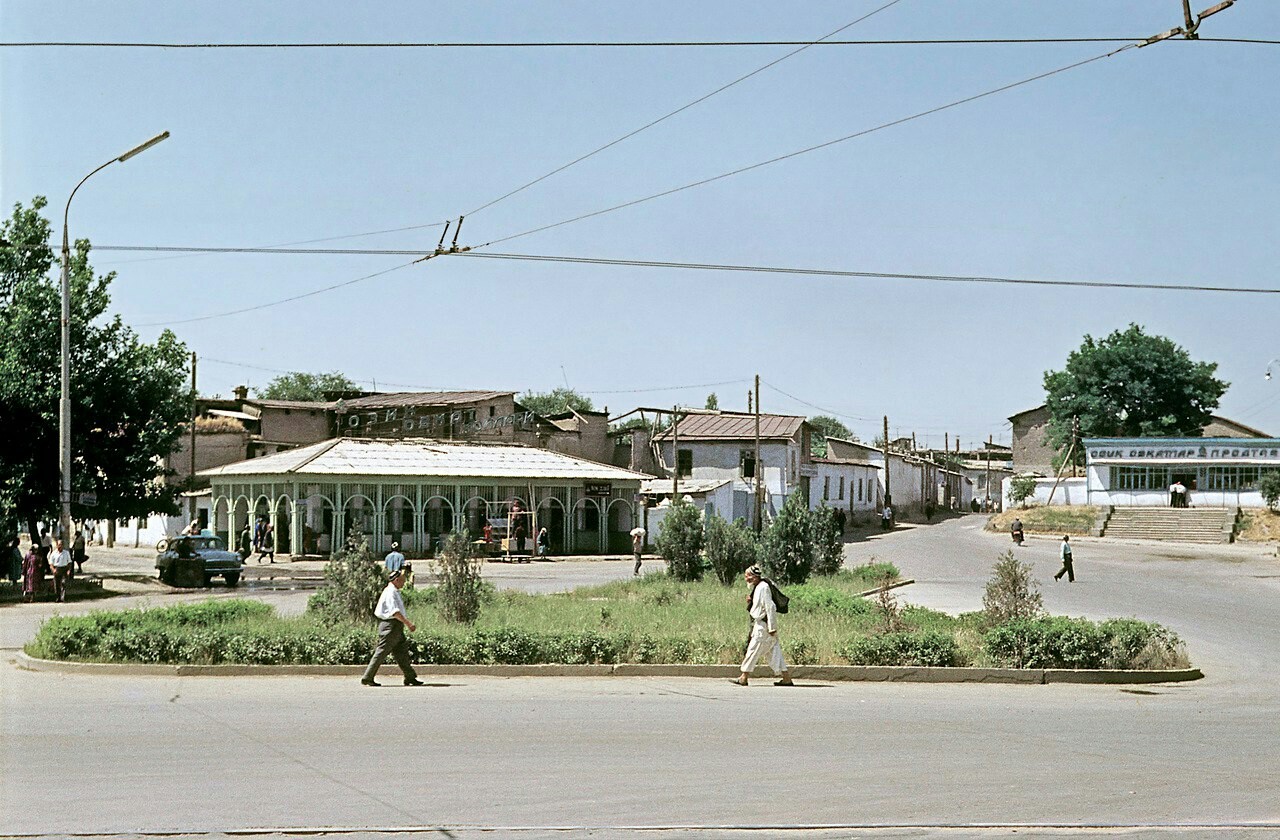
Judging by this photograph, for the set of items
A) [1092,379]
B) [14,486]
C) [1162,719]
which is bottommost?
[1162,719]

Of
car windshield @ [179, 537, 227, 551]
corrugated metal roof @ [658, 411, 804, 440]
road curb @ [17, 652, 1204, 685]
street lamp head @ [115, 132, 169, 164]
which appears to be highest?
street lamp head @ [115, 132, 169, 164]

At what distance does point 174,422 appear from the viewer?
122ft

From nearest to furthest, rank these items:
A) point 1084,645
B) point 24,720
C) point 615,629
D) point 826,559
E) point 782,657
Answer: point 24,720 < point 782,657 < point 1084,645 < point 615,629 < point 826,559

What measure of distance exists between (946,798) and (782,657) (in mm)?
6900

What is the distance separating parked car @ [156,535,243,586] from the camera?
115 ft

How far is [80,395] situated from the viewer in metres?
35.3

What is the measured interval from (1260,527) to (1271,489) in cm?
372

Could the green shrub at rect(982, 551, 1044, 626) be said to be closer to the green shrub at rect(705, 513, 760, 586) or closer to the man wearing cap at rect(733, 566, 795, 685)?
the man wearing cap at rect(733, 566, 795, 685)

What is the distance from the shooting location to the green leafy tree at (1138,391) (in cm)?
7762

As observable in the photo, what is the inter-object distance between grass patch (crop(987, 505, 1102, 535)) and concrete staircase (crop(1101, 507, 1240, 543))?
3.34ft

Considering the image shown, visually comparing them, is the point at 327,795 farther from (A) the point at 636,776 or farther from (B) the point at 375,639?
(B) the point at 375,639

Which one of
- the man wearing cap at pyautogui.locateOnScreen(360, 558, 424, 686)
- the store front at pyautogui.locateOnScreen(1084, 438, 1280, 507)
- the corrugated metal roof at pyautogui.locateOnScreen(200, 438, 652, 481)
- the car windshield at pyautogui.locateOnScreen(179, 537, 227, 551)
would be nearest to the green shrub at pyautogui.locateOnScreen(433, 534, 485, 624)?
the man wearing cap at pyautogui.locateOnScreen(360, 558, 424, 686)

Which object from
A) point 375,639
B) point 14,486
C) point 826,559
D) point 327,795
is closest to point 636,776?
point 327,795

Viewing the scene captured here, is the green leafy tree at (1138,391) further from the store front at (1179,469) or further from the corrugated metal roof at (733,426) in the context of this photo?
the corrugated metal roof at (733,426)
